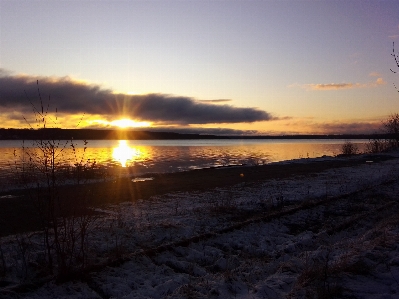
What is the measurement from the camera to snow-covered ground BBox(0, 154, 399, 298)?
19.6 feet

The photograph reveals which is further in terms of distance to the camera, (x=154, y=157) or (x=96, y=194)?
(x=154, y=157)

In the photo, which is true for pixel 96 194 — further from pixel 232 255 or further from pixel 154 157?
pixel 154 157

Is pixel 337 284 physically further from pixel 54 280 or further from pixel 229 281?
pixel 54 280

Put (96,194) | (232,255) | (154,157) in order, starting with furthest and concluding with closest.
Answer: (154,157) < (96,194) < (232,255)

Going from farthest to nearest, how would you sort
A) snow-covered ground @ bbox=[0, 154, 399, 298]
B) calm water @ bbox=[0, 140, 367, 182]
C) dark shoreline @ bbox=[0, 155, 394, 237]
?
1. calm water @ bbox=[0, 140, 367, 182]
2. dark shoreline @ bbox=[0, 155, 394, 237]
3. snow-covered ground @ bbox=[0, 154, 399, 298]

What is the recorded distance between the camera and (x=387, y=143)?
6291 cm

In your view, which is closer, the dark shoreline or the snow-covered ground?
the snow-covered ground

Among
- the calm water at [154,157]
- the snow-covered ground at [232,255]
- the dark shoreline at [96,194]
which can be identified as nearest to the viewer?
the snow-covered ground at [232,255]

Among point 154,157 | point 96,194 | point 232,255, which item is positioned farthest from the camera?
point 154,157

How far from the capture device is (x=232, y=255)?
26.6 ft

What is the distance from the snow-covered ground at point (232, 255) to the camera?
5.98 metres

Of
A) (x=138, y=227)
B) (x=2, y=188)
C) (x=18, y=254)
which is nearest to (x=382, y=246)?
(x=138, y=227)

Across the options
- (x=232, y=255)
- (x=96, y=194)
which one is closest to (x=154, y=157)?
(x=96, y=194)

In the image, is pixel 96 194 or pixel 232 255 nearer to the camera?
pixel 232 255
